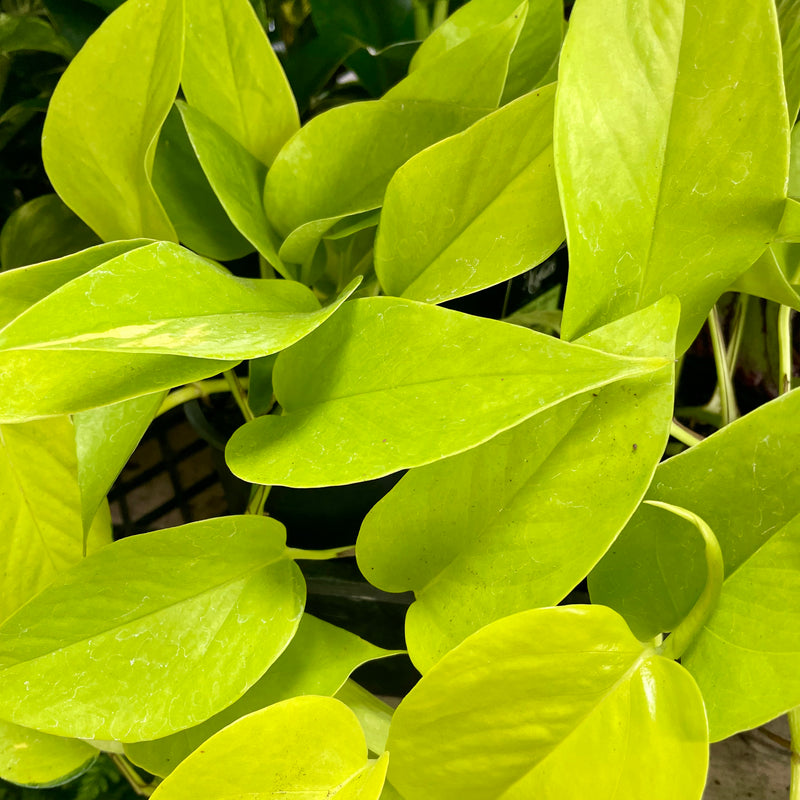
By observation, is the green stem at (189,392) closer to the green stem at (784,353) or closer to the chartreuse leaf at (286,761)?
the chartreuse leaf at (286,761)

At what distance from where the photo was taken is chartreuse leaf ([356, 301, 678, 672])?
22 cm

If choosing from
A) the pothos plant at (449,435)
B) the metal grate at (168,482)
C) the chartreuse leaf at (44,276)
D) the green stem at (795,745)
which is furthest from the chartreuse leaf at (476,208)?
the metal grate at (168,482)

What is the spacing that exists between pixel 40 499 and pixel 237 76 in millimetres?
213

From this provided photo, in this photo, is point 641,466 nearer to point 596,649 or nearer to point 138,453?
point 596,649

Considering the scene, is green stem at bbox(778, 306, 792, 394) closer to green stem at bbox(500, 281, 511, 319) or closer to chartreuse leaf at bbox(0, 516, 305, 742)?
green stem at bbox(500, 281, 511, 319)

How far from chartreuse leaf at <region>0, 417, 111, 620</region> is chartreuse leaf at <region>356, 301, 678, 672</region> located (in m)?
0.14

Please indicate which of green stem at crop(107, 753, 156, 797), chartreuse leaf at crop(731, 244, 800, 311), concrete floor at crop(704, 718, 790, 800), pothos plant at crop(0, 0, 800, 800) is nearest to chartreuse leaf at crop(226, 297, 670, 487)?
pothos plant at crop(0, 0, 800, 800)

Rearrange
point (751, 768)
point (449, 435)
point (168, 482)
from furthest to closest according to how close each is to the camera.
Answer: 1. point (168, 482)
2. point (751, 768)
3. point (449, 435)

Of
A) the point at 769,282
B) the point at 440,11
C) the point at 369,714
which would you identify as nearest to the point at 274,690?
the point at 369,714

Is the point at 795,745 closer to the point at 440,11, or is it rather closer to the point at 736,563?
the point at 736,563

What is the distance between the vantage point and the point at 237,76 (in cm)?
33

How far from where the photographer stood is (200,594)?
27cm

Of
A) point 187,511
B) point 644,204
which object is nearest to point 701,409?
point 644,204

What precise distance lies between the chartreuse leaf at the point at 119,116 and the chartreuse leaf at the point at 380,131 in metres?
0.06
